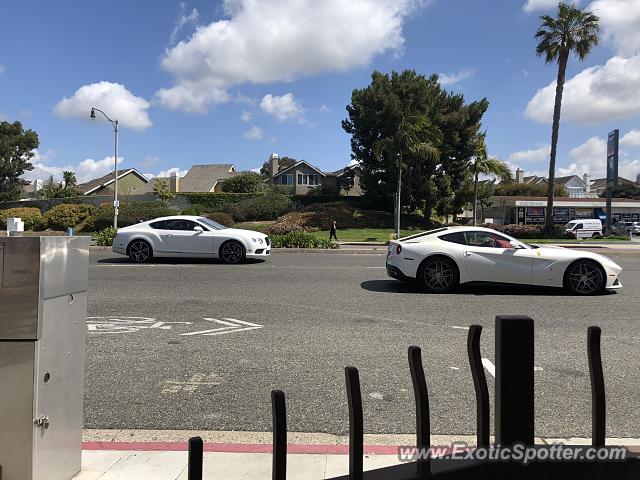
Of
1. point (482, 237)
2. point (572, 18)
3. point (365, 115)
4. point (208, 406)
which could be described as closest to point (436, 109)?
point (365, 115)

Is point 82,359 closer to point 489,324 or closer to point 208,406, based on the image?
point 208,406

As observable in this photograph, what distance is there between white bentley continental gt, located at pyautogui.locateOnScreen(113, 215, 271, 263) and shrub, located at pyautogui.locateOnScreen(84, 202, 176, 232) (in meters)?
22.6

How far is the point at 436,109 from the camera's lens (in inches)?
1816

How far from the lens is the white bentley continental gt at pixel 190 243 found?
14727 millimetres

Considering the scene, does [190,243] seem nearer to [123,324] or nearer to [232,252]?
[232,252]

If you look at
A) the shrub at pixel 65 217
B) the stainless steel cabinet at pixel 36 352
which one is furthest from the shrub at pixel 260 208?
the stainless steel cabinet at pixel 36 352

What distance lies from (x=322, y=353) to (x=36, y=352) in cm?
361

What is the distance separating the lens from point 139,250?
14898 millimetres

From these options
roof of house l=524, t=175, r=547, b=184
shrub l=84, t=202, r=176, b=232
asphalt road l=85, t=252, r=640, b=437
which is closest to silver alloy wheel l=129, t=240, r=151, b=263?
asphalt road l=85, t=252, r=640, b=437

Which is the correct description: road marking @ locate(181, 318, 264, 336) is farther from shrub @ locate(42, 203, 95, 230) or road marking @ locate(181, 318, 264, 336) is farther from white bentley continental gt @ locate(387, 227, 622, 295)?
shrub @ locate(42, 203, 95, 230)

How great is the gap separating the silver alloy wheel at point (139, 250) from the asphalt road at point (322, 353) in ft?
13.0

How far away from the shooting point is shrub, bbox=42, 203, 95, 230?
129ft

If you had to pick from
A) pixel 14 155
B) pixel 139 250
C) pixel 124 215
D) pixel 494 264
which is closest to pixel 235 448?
pixel 494 264

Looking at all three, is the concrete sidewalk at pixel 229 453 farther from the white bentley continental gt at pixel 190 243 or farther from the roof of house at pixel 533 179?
the roof of house at pixel 533 179
